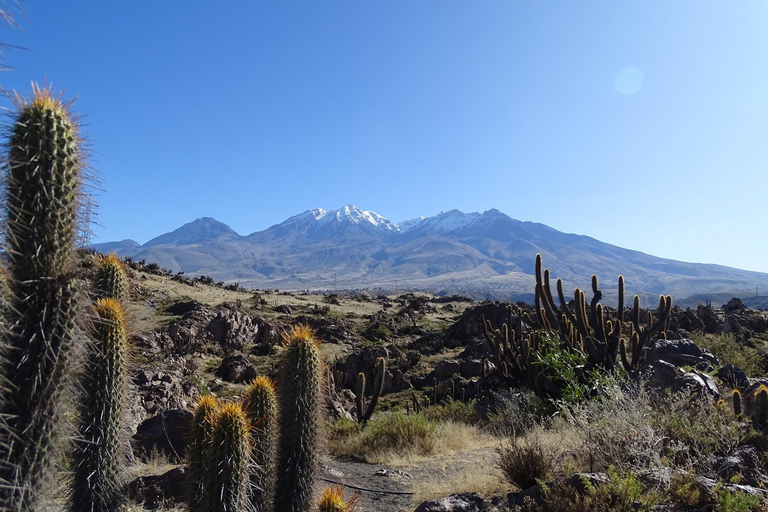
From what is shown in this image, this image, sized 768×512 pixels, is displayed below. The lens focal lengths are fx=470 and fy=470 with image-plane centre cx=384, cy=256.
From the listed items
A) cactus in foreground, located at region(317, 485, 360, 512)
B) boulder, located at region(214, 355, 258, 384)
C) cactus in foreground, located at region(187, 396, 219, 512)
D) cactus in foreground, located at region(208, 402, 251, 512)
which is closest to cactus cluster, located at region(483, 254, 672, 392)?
cactus in foreground, located at region(317, 485, 360, 512)

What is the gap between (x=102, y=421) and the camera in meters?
4.04

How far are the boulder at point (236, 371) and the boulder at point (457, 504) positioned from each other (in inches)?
404

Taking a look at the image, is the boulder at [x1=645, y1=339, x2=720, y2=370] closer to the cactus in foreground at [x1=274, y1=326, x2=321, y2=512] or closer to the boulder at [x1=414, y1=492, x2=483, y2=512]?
the boulder at [x1=414, y1=492, x2=483, y2=512]

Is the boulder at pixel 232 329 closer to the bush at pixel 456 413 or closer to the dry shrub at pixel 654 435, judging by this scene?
the bush at pixel 456 413

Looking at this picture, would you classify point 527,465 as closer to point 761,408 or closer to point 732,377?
point 761,408

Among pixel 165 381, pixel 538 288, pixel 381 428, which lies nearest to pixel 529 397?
pixel 538 288

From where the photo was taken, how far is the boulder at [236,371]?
47.1 ft

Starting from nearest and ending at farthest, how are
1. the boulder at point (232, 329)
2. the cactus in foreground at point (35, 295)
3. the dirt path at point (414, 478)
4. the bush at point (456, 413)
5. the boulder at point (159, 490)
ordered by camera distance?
the cactus in foreground at point (35, 295) < the boulder at point (159, 490) < the dirt path at point (414, 478) < the bush at point (456, 413) < the boulder at point (232, 329)

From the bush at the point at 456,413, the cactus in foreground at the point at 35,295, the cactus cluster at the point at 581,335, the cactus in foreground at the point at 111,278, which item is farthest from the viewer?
the bush at the point at 456,413

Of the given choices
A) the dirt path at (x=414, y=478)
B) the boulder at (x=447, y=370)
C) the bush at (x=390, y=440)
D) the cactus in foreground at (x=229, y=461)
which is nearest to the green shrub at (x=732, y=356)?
the boulder at (x=447, y=370)

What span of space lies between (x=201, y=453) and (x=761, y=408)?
24.4 ft

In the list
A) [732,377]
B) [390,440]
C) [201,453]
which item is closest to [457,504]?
[201,453]

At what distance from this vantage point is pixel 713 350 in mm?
14953

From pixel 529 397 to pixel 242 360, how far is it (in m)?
8.95
